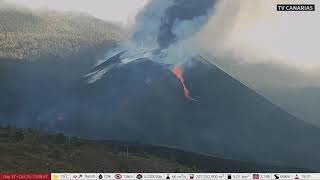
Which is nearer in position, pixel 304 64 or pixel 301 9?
pixel 301 9

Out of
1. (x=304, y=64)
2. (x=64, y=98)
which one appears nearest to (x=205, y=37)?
(x=304, y=64)

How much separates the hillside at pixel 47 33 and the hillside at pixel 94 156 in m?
3.09

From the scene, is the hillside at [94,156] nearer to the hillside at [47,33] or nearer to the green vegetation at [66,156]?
the green vegetation at [66,156]

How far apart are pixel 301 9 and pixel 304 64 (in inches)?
102

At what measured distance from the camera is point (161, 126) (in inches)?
865

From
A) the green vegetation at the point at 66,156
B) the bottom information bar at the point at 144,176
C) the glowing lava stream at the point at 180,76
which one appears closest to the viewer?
the bottom information bar at the point at 144,176

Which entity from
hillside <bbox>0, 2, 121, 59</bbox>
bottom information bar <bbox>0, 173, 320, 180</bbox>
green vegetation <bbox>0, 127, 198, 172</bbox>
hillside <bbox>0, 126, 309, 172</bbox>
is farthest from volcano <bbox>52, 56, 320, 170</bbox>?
bottom information bar <bbox>0, 173, 320, 180</bbox>

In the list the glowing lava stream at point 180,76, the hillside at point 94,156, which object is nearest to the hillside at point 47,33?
the glowing lava stream at point 180,76

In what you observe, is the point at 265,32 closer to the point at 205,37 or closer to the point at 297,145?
the point at 205,37

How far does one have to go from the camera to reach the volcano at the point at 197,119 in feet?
71.9

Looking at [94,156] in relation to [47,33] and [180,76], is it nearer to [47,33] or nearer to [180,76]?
[180,76]

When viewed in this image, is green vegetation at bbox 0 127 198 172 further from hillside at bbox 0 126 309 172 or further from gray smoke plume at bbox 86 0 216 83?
gray smoke plume at bbox 86 0 216 83

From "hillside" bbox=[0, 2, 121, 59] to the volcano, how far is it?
164 cm

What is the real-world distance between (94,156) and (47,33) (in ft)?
15.5
